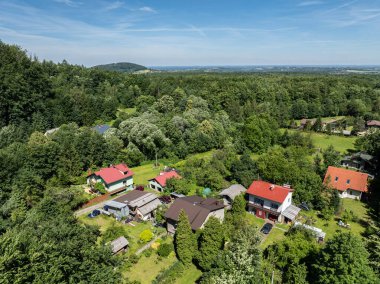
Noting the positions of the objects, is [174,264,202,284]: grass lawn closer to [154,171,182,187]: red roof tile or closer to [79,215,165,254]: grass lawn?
[79,215,165,254]: grass lawn

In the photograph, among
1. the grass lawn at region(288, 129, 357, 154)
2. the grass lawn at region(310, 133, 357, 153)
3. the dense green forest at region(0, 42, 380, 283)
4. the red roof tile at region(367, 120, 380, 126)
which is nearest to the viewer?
the dense green forest at region(0, 42, 380, 283)

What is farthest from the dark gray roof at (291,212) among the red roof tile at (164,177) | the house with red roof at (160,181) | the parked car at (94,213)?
the parked car at (94,213)

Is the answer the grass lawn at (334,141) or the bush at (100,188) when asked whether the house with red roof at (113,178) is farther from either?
the grass lawn at (334,141)

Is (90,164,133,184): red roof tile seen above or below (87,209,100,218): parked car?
above

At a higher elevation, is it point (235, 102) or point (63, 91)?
point (63, 91)

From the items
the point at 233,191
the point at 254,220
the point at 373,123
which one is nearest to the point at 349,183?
the point at 254,220

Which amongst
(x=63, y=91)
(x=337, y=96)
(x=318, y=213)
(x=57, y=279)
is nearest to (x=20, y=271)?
(x=57, y=279)

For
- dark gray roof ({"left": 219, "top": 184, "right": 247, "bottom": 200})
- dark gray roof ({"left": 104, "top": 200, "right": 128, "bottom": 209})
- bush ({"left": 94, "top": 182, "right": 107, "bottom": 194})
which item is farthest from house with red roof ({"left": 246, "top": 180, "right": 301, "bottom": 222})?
bush ({"left": 94, "top": 182, "right": 107, "bottom": 194})

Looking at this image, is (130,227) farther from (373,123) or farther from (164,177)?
(373,123)

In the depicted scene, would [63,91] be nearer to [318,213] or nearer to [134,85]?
[134,85]
